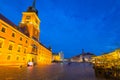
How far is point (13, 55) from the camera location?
4022 cm

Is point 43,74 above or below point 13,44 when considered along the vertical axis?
below

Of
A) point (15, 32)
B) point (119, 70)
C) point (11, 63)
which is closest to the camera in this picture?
point (119, 70)

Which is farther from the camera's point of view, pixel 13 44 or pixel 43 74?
pixel 13 44

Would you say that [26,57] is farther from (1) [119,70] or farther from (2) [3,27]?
(1) [119,70]

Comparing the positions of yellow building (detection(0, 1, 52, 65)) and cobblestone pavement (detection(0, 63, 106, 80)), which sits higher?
yellow building (detection(0, 1, 52, 65))

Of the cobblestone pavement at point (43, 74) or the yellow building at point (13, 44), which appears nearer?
the cobblestone pavement at point (43, 74)

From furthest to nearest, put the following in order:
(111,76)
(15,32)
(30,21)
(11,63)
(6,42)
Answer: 1. (30,21)
2. (15,32)
3. (11,63)
4. (6,42)
5. (111,76)

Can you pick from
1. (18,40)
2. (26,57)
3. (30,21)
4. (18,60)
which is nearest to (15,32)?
(18,40)

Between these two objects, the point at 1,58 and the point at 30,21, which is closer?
the point at 1,58

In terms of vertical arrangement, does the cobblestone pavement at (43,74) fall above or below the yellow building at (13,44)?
below

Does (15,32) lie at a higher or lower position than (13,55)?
higher

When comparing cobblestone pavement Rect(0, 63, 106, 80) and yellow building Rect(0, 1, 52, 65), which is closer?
cobblestone pavement Rect(0, 63, 106, 80)

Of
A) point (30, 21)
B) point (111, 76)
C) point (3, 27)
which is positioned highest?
point (30, 21)

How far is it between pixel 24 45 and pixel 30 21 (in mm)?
17241
